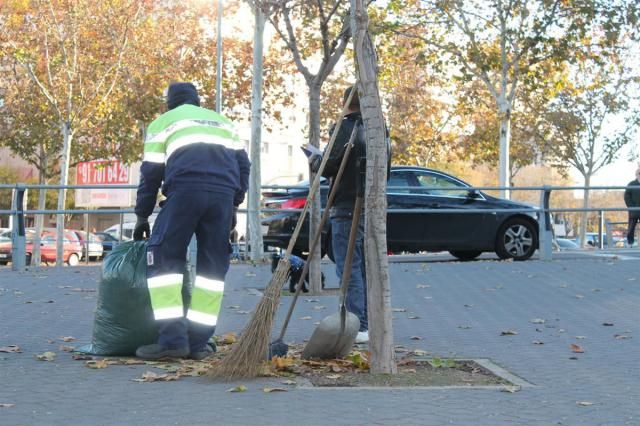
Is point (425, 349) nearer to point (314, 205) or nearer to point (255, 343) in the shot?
point (255, 343)

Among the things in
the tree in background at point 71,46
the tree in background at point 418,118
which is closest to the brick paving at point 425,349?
the tree in background at point 71,46

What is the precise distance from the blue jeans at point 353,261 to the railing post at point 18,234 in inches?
289

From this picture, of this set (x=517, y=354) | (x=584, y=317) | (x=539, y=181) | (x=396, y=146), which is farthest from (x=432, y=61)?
(x=539, y=181)

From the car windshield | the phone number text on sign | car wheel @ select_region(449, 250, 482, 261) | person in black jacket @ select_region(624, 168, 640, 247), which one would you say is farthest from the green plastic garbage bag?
the phone number text on sign

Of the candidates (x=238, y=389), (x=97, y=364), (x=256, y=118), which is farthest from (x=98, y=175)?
(x=238, y=389)

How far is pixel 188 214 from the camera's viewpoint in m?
6.78

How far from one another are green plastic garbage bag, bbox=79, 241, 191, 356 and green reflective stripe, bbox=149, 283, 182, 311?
231 mm

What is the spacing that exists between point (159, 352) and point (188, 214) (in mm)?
901

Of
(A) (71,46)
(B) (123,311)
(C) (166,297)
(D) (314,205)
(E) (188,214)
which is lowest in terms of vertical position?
(B) (123,311)

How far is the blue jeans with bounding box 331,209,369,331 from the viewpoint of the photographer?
766 cm

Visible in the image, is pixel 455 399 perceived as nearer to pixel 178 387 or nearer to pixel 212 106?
pixel 178 387

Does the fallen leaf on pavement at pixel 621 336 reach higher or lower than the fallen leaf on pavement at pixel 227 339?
higher

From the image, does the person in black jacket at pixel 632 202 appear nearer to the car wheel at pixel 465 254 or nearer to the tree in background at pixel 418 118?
the car wheel at pixel 465 254

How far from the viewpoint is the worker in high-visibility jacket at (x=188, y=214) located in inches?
267
